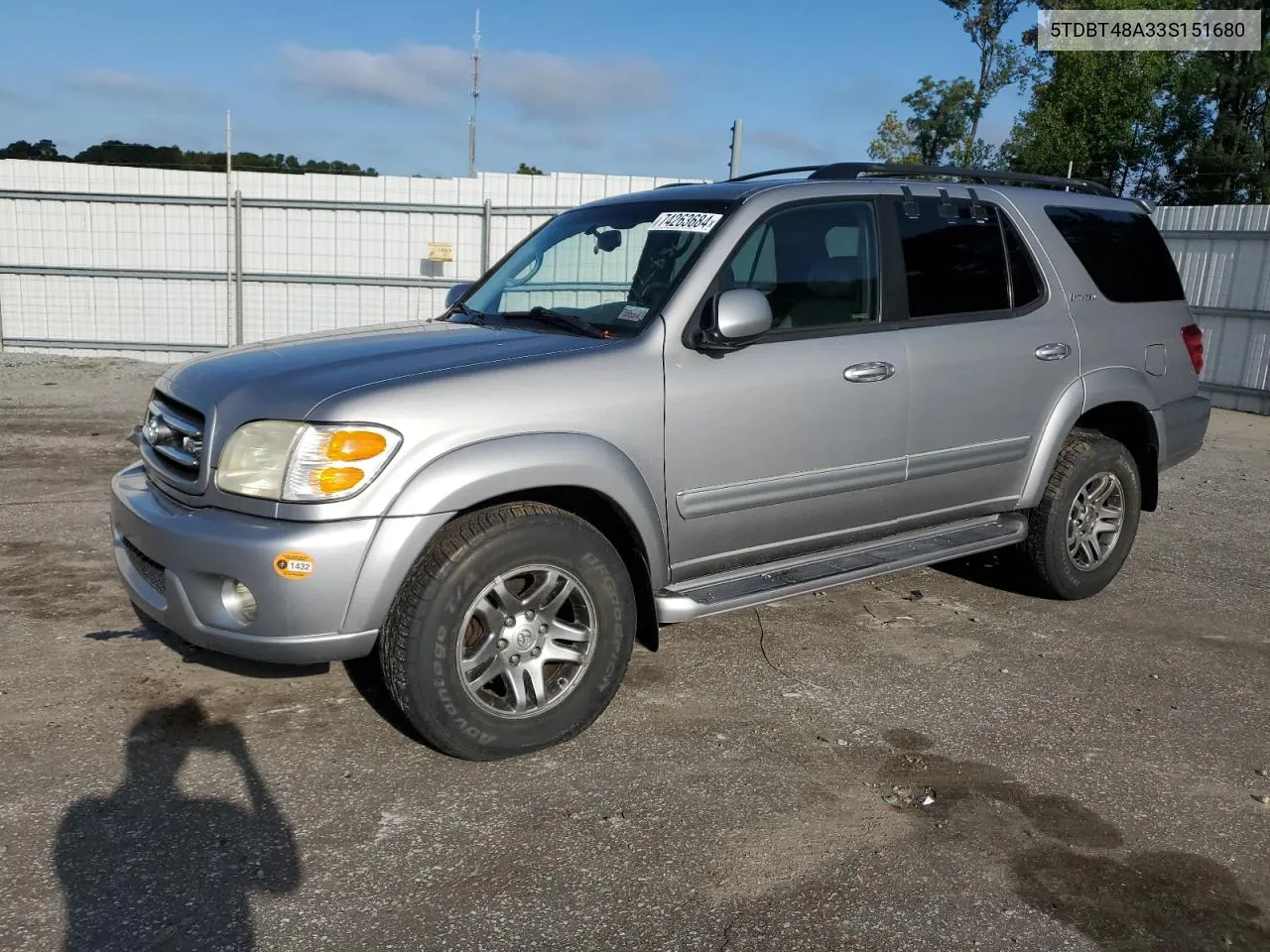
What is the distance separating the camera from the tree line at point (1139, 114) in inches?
1522

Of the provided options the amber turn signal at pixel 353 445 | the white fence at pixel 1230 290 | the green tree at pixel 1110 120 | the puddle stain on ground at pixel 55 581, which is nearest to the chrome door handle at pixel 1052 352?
the amber turn signal at pixel 353 445

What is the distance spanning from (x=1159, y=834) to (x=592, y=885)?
5.54 ft

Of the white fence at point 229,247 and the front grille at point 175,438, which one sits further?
the white fence at point 229,247

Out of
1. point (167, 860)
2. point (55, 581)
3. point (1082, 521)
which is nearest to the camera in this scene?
point (167, 860)

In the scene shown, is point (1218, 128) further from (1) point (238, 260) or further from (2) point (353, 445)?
(2) point (353, 445)

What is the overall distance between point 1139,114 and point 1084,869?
152ft

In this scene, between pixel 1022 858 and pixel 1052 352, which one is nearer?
pixel 1022 858

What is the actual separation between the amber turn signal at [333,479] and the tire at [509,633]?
13.1 inches

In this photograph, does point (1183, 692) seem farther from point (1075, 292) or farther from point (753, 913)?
point (753, 913)

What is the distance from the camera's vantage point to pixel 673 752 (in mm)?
3602

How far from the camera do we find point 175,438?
3.61 metres

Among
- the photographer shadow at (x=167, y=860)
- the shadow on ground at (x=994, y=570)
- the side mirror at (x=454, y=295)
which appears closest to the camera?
the photographer shadow at (x=167, y=860)

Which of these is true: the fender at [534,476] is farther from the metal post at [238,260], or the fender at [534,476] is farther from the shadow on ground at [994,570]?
the metal post at [238,260]

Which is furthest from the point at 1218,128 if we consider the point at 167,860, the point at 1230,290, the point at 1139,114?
the point at 167,860
